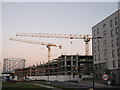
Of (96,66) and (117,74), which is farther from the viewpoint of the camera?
(96,66)

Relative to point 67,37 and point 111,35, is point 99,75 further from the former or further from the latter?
point 67,37

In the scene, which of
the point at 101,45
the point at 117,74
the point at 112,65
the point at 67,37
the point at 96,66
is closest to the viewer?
the point at 117,74

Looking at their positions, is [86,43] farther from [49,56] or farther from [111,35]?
[111,35]

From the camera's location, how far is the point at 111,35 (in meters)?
63.4

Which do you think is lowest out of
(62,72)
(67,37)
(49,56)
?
(62,72)

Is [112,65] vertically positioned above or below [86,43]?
below

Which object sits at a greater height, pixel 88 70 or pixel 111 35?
pixel 111 35

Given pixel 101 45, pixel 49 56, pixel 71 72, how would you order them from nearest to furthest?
pixel 101 45 → pixel 71 72 → pixel 49 56

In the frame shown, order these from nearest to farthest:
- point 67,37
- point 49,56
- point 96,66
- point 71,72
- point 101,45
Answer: point 101,45
point 96,66
point 71,72
point 67,37
point 49,56

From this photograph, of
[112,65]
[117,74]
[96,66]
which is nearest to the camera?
[117,74]

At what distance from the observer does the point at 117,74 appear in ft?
190

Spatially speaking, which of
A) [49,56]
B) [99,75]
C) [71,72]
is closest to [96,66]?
[99,75]

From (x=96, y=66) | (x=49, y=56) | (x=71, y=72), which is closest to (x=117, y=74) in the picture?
(x=96, y=66)

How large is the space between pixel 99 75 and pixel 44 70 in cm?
8263
